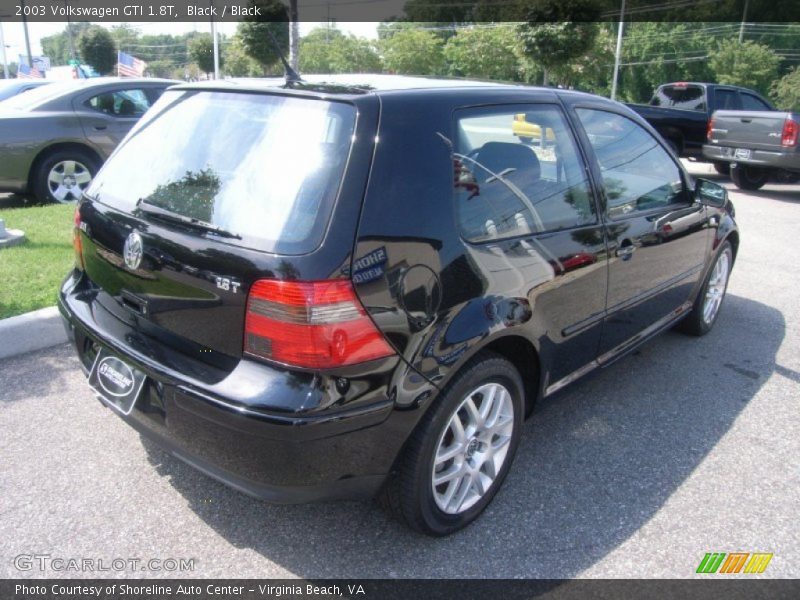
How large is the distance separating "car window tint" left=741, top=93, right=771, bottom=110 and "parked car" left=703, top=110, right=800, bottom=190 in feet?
6.28

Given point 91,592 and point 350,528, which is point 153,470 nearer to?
point 91,592

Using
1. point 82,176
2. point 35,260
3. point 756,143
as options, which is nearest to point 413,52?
point 756,143

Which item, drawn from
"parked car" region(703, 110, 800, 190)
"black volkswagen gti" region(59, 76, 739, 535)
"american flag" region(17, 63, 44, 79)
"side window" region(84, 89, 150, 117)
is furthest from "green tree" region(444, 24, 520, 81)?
"black volkswagen gti" region(59, 76, 739, 535)

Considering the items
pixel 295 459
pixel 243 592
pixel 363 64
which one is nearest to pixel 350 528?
pixel 243 592

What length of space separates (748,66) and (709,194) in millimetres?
39341

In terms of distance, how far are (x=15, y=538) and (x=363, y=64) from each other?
148 feet

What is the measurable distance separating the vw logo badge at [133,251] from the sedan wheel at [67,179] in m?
5.77

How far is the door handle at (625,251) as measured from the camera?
3209 mm

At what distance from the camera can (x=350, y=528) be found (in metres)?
2.58

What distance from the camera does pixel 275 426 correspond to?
1.98 meters

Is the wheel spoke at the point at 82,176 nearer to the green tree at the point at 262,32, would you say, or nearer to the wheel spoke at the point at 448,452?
the wheel spoke at the point at 448,452

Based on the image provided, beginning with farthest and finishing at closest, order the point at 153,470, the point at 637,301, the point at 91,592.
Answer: the point at 637,301
the point at 153,470
the point at 91,592

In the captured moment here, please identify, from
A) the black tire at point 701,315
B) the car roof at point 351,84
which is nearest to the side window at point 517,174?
the car roof at point 351,84
